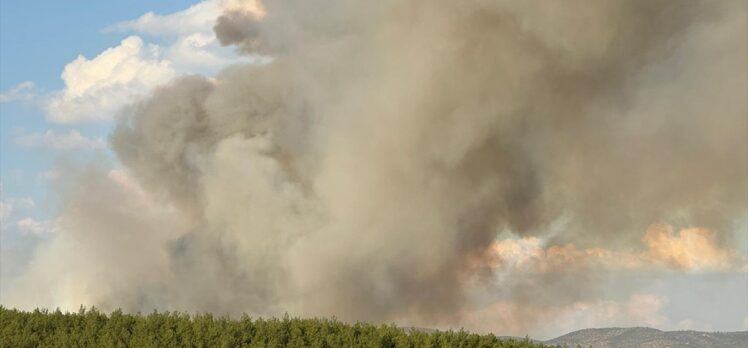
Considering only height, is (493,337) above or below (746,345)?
below

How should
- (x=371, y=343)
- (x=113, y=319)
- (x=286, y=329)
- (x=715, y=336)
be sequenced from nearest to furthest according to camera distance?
(x=371, y=343) < (x=286, y=329) < (x=113, y=319) < (x=715, y=336)

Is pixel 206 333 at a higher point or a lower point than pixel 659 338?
lower

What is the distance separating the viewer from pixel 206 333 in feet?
66.1

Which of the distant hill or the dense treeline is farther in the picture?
the distant hill

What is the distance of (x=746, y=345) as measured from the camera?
72625mm

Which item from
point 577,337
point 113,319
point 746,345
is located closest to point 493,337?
point 113,319

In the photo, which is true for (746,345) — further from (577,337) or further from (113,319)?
(113,319)

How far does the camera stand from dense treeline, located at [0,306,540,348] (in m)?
18.9

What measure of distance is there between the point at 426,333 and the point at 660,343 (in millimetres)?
55753

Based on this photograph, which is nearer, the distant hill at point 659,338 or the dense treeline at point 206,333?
the dense treeline at point 206,333

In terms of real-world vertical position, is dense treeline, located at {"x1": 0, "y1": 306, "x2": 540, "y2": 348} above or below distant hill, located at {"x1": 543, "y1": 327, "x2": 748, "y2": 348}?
below

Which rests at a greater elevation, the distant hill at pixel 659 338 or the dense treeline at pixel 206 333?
the distant hill at pixel 659 338

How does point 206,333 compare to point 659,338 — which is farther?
point 659,338

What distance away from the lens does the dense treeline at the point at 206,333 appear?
61.9ft
